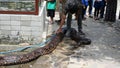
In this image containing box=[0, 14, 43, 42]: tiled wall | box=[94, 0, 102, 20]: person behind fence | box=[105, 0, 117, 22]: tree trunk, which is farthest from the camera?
box=[94, 0, 102, 20]: person behind fence

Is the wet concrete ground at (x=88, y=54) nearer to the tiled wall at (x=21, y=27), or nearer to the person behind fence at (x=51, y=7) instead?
the tiled wall at (x=21, y=27)

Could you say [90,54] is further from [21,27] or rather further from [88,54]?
[21,27]

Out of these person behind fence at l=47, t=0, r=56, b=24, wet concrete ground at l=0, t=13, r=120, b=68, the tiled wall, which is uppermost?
person behind fence at l=47, t=0, r=56, b=24

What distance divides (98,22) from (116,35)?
111 inches

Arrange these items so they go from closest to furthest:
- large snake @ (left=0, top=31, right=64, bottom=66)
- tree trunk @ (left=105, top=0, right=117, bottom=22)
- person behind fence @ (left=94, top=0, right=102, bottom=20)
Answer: large snake @ (left=0, top=31, right=64, bottom=66)
tree trunk @ (left=105, top=0, right=117, bottom=22)
person behind fence @ (left=94, top=0, right=102, bottom=20)

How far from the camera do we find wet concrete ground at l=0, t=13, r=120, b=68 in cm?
788

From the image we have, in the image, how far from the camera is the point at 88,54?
8.89 meters

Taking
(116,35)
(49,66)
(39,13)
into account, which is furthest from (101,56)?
(116,35)

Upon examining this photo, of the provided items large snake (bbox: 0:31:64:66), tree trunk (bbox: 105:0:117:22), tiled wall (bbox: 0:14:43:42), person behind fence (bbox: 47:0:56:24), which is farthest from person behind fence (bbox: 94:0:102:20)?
tiled wall (bbox: 0:14:43:42)

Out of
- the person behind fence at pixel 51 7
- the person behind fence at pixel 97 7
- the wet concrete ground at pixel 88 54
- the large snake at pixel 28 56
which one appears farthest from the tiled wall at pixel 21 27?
the person behind fence at pixel 97 7

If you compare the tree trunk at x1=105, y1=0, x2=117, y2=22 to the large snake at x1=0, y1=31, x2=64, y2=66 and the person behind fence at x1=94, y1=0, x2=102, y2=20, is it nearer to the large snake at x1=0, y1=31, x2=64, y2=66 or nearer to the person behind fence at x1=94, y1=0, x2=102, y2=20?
the person behind fence at x1=94, y1=0, x2=102, y2=20

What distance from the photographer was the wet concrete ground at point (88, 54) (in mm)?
7879

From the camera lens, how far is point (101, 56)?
28.6ft

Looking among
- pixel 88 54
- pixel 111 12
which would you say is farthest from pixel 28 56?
pixel 111 12
